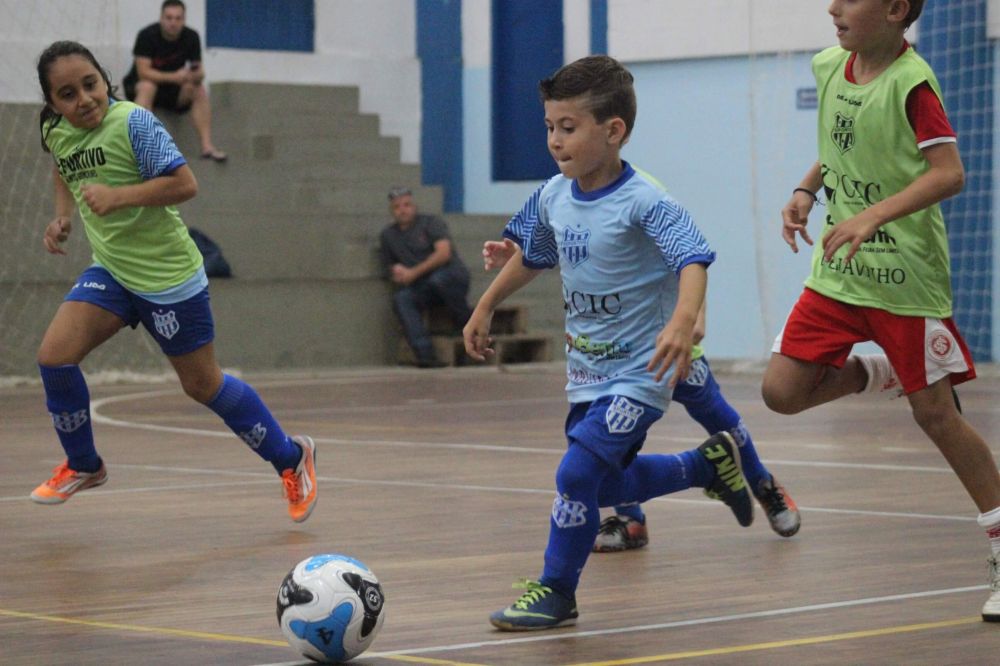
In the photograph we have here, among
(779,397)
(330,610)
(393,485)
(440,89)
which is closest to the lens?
(330,610)

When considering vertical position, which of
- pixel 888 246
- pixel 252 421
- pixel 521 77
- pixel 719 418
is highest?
pixel 521 77

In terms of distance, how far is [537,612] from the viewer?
5027 mm

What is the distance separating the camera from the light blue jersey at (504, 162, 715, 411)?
532 centimetres

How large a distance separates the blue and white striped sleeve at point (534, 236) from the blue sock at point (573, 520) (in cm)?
70

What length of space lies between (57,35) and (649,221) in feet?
46.1

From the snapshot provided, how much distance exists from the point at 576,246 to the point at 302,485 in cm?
244

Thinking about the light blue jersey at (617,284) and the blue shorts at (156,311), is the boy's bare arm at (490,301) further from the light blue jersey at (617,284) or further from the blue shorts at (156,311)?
the blue shorts at (156,311)

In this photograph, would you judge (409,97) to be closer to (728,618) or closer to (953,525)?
(953,525)

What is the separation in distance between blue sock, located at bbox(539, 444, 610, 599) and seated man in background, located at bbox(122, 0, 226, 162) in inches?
555

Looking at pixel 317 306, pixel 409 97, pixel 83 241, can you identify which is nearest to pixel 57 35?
pixel 83 241

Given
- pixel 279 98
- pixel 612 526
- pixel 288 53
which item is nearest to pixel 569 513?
pixel 612 526

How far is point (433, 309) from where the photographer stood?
63.5ft

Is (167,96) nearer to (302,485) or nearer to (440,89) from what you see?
(440,89)

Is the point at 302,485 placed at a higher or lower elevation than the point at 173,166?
lower
